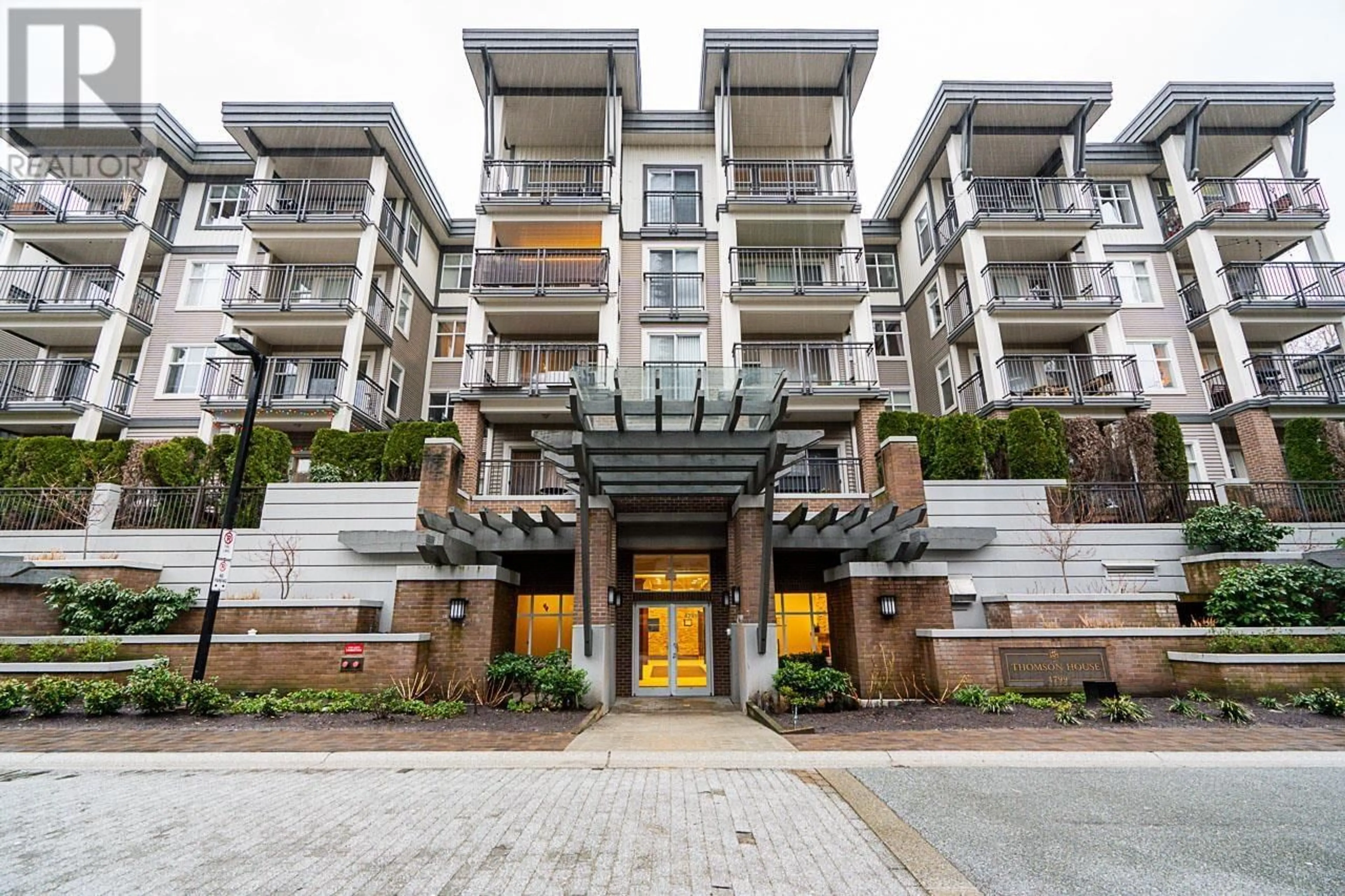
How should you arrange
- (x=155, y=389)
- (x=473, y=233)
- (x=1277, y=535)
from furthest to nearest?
(x=473, y=233), (x=155, y=389), (x=1277, y=535)

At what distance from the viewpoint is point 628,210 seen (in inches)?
733

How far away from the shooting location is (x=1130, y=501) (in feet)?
43.8

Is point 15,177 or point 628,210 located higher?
point 15,177

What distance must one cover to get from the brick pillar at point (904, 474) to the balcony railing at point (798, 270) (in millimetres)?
5610

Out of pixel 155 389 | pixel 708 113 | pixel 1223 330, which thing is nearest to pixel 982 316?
pixel 1223 330

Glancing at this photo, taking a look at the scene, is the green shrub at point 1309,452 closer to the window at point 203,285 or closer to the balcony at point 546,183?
the balcony at point 546,183

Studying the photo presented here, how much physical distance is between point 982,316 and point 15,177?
32735 mm

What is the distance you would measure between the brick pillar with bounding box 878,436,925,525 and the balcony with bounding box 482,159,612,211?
430 inches

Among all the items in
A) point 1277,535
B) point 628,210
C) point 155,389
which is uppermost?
point 628,210

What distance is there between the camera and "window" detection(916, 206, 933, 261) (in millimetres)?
20938

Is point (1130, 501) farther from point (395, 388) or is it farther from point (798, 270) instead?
point (395, 388)

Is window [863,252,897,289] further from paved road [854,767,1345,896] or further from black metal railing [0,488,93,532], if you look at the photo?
black metal railing [0,488,93,532]

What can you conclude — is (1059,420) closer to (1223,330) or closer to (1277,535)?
(1277,535)

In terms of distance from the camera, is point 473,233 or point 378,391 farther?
point 473,233
